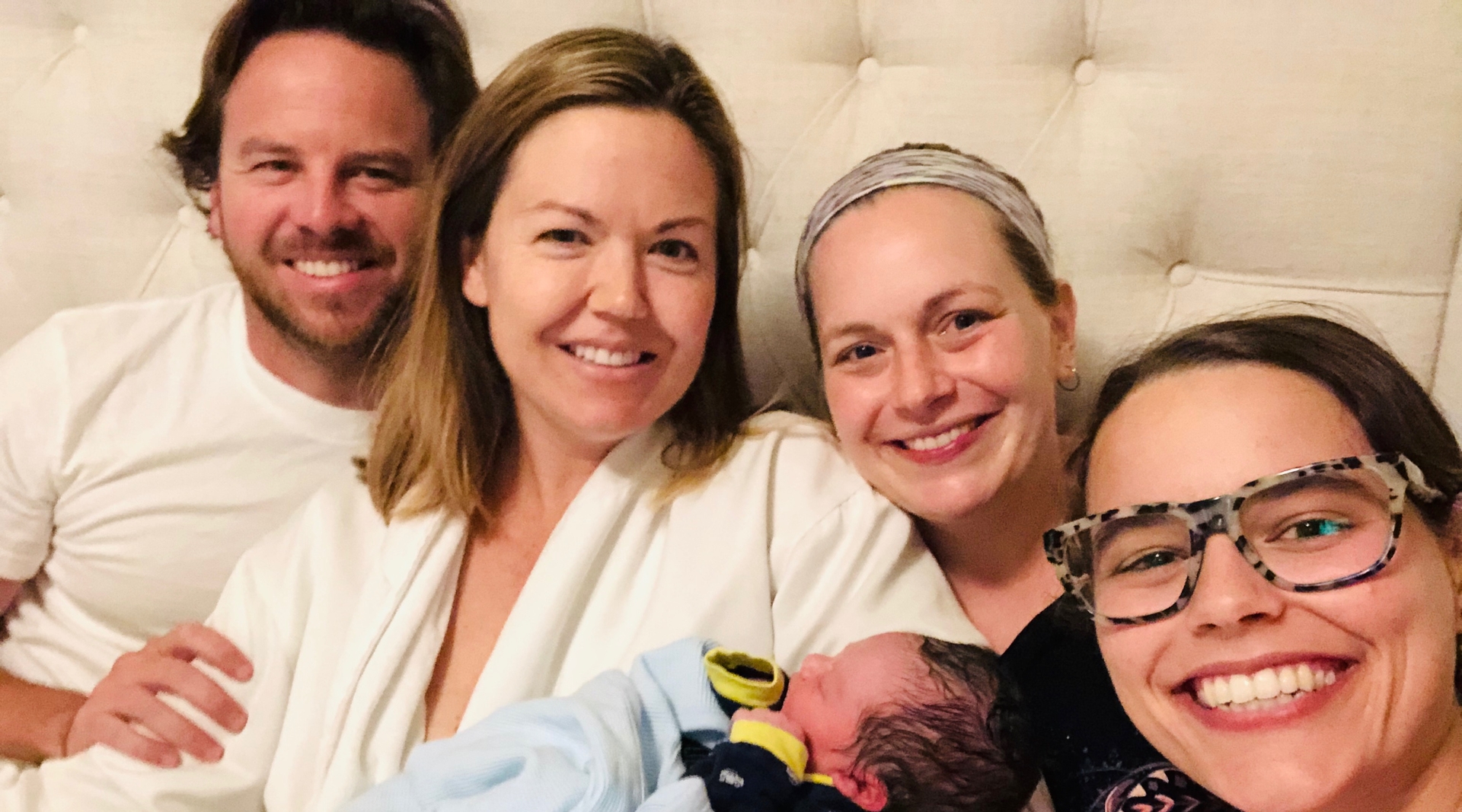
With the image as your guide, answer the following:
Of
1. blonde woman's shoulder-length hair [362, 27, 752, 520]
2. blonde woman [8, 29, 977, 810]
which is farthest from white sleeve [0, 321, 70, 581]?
blonde woman's shoulder-length hair [362, 27, 752, 520]

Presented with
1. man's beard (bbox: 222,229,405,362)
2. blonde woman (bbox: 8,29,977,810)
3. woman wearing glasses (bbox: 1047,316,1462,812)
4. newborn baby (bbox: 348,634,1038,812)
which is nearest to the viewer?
woman wearing glasses (bbox: 1047,316,1462,812)

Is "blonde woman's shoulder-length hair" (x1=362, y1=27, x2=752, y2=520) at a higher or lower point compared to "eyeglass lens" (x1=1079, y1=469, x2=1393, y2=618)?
higher

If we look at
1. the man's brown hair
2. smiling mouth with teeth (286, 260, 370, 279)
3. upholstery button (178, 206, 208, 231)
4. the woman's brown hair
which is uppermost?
the man's brown hair

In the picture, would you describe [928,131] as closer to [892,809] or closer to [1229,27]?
[1229,27]

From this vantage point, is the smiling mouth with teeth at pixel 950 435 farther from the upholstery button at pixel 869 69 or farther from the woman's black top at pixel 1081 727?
the upholstery button at pixel 869 69

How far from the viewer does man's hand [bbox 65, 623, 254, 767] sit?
3.83 ft

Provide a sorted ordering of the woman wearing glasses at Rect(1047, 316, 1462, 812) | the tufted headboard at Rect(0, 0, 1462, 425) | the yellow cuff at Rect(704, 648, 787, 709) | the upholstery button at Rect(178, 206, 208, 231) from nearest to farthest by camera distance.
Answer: the woman wearing glasses at Rect(1047, 316, 1462, 812) < the yellow cuff at Rect(704, 648, 787, 709) < the tufted headboard at Rect(0, 0, 1462, 425) < the upholstery button at Rect(178, 206, 208, 231)

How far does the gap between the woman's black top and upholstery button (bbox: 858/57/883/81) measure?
84 cm

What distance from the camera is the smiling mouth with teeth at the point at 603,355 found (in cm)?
113

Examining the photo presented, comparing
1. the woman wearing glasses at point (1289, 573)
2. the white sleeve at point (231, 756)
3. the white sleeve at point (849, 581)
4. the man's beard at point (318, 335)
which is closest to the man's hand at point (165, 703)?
the white sleeve at point (231, 756)

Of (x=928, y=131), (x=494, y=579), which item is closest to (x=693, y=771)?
(x=494, y=579)

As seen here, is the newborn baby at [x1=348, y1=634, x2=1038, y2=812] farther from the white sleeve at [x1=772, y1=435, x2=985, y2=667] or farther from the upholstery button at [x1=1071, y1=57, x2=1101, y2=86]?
the upholstery button at [x1=1071, y1=57, x2=1101, y2=86]

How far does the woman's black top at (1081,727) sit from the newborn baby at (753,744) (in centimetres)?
6

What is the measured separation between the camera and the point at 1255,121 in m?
1.26
